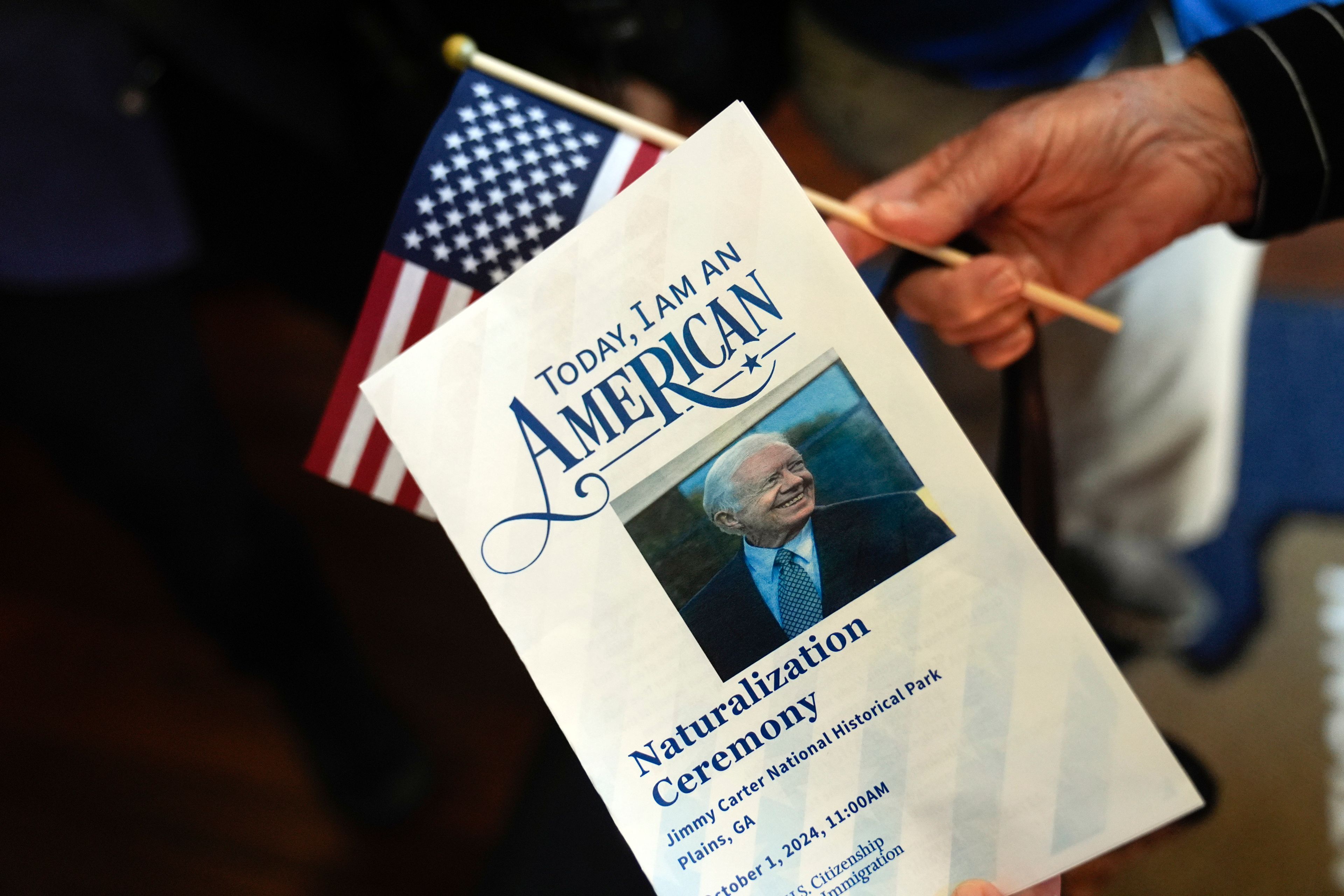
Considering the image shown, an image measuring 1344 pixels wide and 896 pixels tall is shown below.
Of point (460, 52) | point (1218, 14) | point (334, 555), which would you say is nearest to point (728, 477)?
point (460, 52)

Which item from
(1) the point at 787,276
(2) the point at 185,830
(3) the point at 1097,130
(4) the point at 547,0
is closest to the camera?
(1) the point at 787,276

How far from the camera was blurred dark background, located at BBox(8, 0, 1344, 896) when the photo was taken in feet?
2.62

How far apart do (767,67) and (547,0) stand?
0.26m

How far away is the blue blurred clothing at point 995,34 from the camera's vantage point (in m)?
0.79

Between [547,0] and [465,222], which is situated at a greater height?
[547,0]

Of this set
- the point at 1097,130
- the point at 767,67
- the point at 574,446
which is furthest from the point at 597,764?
the point at 767,67

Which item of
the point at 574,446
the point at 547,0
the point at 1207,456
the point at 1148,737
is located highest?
the point at 547,0

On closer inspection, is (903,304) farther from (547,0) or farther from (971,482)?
(547,0)

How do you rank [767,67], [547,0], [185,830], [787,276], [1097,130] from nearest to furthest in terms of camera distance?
[787,276], [1097,130], [547,0], [767,67], [185,830]

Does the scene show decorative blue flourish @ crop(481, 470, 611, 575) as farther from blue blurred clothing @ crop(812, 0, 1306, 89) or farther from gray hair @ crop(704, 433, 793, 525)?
blue blurred clothing @ crop(812, 0, 1306, 89)

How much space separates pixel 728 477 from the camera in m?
0.50

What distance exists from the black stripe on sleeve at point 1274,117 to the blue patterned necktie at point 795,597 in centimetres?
47

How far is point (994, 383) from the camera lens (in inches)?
38.5

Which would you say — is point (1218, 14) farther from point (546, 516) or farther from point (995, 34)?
point (546, 516)
